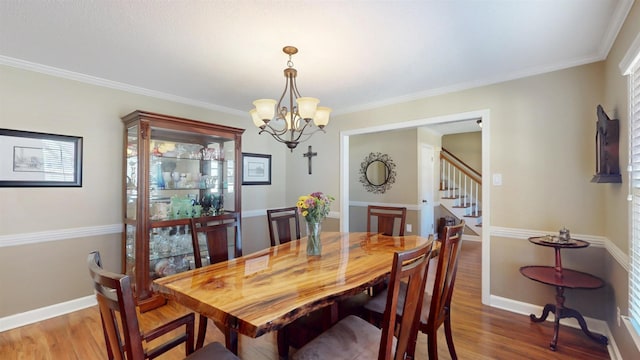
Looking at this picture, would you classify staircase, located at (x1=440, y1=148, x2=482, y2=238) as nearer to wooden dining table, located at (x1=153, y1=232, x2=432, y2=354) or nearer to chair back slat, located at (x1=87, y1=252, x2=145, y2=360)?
wooden dining table, located at (x1=153, y1=232, x2=432, y2=354)

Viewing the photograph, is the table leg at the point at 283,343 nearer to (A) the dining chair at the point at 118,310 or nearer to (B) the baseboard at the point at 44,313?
(A) the dining chair at the point at 118,310

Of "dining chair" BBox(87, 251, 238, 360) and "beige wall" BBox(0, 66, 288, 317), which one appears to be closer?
"dining chair" BBox(87, 251, 238, 360)

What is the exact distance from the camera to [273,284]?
1.49 meters

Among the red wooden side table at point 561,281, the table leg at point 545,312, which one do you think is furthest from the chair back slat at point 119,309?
the table leg at point 545,312

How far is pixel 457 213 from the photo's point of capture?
618 centimetres

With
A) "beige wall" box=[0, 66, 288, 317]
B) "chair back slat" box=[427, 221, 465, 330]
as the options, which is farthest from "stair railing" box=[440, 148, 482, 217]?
"beige wall" box=[0, 66, 288, 317]

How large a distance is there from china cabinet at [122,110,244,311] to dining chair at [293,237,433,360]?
2.30 metres

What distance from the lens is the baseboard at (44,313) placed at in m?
2.50

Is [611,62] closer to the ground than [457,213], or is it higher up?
higher up

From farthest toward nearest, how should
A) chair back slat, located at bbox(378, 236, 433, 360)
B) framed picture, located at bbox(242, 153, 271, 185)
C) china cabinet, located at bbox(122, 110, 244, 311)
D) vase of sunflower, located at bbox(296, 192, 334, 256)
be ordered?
framed picture, located at bbox(242, 153, 271, 185) < china cabinet, located at bbox(122, 110, 244, 311) < vase of sunflower, located at bbox(296, 192, 334, 256) < chair back slat, located at bbox(378, 236, 433, 360)

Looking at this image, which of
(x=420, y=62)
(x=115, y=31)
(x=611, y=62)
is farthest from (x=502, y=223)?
(x=115, y=31)

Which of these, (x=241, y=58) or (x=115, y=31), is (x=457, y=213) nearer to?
(x=241, y=58)

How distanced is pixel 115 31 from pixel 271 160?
2929 mm

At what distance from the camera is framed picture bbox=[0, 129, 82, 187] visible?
2512 mm
